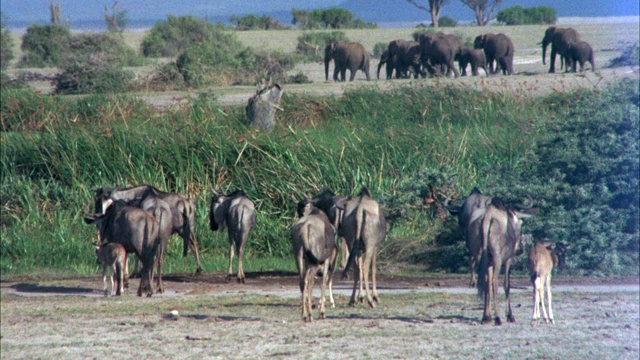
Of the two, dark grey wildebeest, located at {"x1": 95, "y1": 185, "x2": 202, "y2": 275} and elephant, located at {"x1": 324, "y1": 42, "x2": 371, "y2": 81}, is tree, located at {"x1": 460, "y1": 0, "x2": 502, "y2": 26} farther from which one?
dark grey wildebeest, located at {"x1": 95, "y1": 185, "x2": 202, "y2": 275}

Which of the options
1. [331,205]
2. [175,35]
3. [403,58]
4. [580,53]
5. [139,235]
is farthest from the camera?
[175,35]

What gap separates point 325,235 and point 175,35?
48.1 m

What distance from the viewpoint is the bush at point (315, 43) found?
4831 centimetres

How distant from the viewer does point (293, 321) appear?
9938 millimetres

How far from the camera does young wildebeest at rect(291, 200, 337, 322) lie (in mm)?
9625

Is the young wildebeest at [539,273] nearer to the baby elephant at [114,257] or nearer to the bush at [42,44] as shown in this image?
the baby elephant at [114,257]

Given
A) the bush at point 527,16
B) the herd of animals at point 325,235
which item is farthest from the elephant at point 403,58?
the bush at point 527,16

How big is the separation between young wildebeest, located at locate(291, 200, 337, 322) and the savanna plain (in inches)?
12.8

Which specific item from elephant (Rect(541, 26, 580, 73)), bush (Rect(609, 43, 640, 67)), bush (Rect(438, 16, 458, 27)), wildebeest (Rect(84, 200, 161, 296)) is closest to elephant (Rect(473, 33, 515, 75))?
elephant (Rect(541, 26, 580, 73))

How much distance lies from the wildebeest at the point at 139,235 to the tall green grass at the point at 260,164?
9.54 ft

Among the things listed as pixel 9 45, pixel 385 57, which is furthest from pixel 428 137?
pixel 9 45

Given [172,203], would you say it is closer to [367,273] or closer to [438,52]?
[367,273]

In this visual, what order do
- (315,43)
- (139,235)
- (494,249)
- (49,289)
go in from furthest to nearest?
(315,43), (49,289), (139,235), (494,249)

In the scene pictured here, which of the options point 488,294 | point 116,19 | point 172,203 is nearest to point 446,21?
point 116,19
